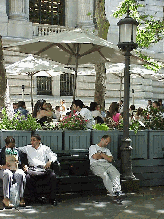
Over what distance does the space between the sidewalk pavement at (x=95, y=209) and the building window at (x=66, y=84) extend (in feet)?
59.3

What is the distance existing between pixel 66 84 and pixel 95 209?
19.3 m

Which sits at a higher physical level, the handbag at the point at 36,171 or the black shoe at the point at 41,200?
the handbag at the point at 36,171

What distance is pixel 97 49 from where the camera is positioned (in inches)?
434

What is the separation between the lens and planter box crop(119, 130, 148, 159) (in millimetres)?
9562

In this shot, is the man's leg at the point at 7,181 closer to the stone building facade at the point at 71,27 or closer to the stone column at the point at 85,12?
the stone building facade at the point at 71,27

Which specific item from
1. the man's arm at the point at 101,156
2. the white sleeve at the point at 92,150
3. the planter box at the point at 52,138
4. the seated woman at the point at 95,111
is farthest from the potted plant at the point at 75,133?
the seated woman at the point at 95,111

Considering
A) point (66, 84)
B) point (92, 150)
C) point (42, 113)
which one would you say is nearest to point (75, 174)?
point (92, 150)

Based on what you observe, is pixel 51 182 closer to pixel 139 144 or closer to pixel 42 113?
pixel 139 144

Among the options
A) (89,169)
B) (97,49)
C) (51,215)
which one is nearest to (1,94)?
(97,49)

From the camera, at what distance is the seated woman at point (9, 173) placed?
Result: 7.46 m

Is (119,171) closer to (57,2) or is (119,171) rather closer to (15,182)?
(15,182)

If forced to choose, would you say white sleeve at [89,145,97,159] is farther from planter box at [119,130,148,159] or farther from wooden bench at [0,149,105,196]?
planter box at [119,130,148,159]

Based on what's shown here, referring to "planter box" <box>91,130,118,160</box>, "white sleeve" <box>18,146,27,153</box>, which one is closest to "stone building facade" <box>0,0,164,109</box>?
"planter box" <box>91,130,118,160</box>

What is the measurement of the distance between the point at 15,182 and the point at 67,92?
18938 mm
